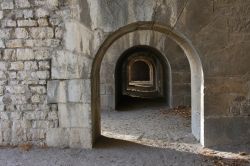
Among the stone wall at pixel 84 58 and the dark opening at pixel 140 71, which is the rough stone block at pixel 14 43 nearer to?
the stone wall at pixel 84 58

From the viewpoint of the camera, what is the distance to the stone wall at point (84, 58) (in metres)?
5.37

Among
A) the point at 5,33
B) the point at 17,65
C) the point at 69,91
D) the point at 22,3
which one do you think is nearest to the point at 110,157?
the point at 69,91

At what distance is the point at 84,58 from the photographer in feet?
17.9

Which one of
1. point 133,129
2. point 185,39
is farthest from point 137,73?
point 185,39

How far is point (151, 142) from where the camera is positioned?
6.04 m

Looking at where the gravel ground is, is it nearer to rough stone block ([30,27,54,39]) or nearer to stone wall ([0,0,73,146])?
stone wall ([0,0,73,146])

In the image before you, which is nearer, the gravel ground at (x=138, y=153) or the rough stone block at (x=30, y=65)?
the gravel ground at (x=138, y=153)

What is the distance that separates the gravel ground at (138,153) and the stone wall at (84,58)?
29cm

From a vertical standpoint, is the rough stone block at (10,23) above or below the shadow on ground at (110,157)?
above

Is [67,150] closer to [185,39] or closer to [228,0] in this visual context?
[185,39]

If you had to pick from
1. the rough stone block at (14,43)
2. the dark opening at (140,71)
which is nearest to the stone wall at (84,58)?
the rough stone block at (14,43)

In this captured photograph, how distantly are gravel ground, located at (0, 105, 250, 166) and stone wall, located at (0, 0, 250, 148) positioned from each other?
29 centimetres

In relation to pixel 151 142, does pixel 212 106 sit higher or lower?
higher

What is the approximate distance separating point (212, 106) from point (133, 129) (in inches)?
95.0
